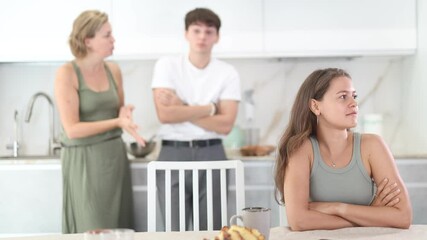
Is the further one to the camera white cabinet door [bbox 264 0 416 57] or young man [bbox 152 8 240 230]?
white cabinet door [bbox 264 0 416 57]

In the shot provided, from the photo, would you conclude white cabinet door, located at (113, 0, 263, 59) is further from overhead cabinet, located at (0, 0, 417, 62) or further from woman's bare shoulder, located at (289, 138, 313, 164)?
woman's bare shoulder, located at (289, 138, 313, 164)

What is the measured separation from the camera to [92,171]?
309 cm

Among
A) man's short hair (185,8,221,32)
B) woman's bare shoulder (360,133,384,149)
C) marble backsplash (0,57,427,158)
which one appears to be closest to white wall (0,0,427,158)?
marble backsplash (0,57,427,158)

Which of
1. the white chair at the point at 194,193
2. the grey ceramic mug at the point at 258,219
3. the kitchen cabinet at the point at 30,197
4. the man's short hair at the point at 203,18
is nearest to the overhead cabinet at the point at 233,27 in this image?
the man's short hair at the point at 203,18

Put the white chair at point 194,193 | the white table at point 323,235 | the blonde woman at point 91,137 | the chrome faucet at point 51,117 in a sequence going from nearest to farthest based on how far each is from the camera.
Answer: the white table at point 323,235, the white chair at point 194,193, the blonde woman at point 91,137, the chrome faucet at point 51,117

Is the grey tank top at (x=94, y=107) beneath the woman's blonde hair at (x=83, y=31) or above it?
beneath

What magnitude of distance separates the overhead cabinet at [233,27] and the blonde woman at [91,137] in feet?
2.44

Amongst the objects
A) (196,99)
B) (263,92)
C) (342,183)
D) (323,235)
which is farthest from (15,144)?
(323,235)

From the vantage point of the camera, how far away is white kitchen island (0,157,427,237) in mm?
3418

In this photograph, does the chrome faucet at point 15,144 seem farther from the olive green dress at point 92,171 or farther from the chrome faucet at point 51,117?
the olive green dress at point 92,171

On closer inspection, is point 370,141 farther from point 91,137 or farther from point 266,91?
point 266,91

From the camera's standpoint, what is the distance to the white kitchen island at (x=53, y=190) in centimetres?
342

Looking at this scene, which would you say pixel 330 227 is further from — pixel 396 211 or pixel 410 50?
pixel 410 50

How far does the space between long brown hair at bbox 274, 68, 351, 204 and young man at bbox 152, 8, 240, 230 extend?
97 cm
